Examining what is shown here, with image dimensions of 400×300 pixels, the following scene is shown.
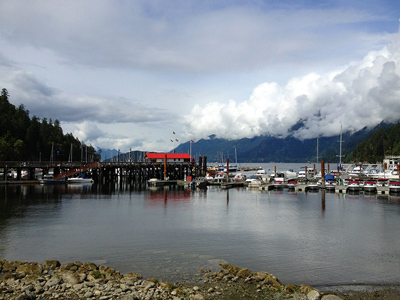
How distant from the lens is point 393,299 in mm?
19125

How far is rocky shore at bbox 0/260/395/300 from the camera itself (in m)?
19.0

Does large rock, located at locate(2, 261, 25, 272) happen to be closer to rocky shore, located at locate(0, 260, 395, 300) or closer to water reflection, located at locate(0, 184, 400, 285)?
rocky shore, located at locate(0, 260, 395, 300)

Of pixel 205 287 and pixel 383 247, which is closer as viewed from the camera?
pixel 205 287

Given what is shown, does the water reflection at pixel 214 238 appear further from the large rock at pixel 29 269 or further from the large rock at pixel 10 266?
the large rock at pixel 29 269

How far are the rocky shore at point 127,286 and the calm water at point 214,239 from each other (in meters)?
2.24

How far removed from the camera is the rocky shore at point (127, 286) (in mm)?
19031

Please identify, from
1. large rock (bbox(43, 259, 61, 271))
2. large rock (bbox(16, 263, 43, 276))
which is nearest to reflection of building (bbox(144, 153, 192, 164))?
large rock (bbox(43, 259, 61, 271))

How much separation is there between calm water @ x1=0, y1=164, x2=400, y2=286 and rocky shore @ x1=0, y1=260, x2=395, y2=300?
2241mm

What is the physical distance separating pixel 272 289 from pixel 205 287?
3876mm

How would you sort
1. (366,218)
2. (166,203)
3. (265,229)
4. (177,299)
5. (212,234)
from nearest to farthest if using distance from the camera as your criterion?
(177,299) → (212,234) → (265,229) → (366,218) → (166,203)

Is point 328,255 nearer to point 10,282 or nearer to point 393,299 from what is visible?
point 393,299

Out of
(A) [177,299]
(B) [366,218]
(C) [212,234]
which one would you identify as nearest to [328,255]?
(C) [212,234]

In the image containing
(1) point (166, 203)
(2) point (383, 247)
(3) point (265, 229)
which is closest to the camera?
(2) point (383, 247)

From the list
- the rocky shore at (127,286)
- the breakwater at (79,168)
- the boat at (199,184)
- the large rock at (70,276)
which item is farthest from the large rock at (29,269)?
the breakwater at (79,168)
